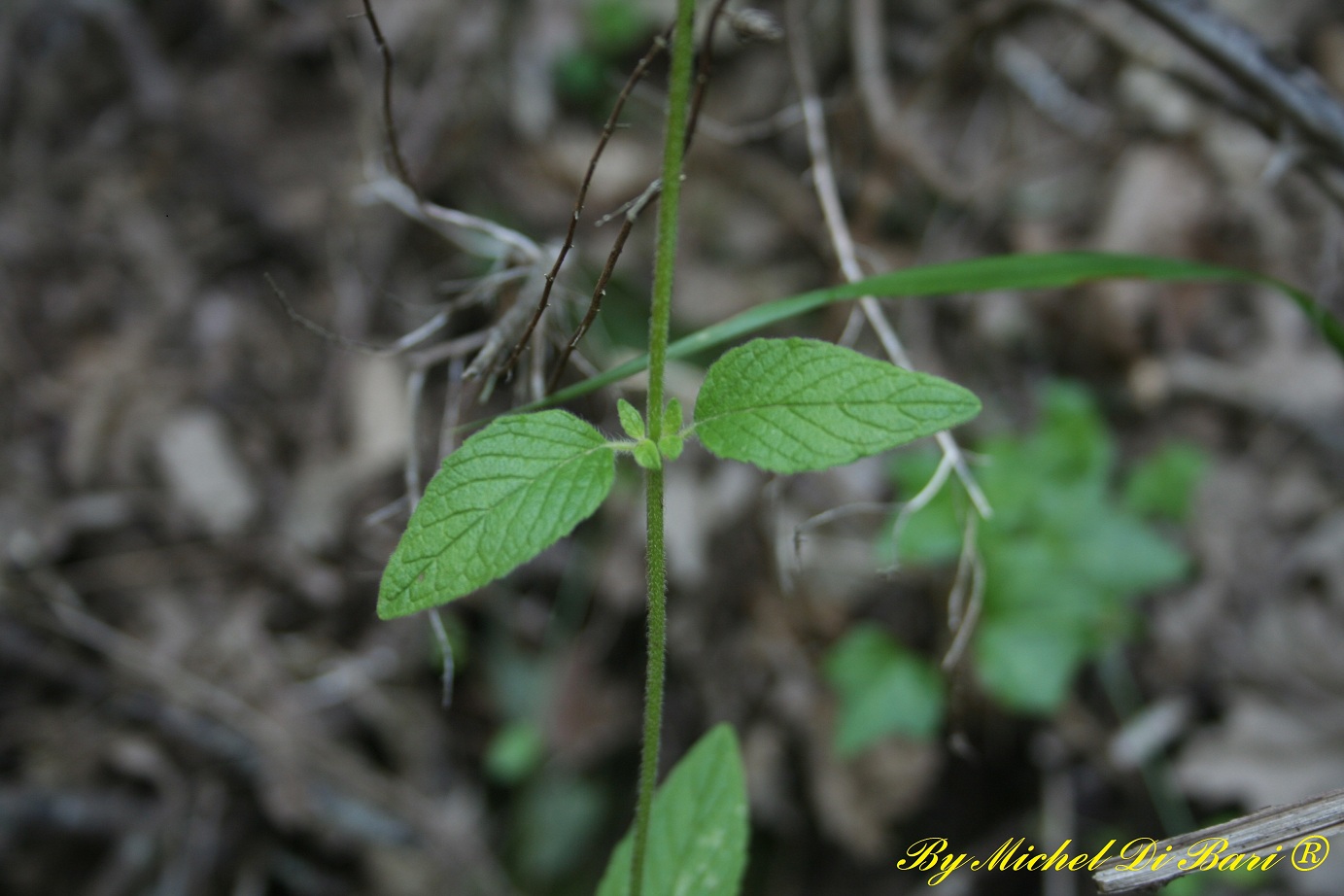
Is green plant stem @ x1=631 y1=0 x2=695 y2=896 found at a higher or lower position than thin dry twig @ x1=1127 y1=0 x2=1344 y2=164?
lower

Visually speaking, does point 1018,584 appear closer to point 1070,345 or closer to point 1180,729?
point 1180,729

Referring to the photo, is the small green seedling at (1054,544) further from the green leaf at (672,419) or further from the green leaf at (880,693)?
the green leaf at (672,419)

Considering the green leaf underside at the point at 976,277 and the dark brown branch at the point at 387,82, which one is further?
the green leaf underside at the point at 976,277

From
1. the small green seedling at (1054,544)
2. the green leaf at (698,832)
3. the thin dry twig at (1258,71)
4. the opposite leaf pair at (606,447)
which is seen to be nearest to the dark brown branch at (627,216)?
the opposite leaf pair at (606,447)

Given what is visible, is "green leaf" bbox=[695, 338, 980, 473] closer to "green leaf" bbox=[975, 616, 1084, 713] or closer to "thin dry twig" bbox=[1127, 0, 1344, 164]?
"thin dry twig" bbox=[1127, 0, 1344, 164]

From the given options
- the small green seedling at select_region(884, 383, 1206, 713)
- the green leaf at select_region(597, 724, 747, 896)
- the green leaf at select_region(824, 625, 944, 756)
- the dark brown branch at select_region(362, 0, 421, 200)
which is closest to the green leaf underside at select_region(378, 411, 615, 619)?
the green leaf at select_region(597, 724, 747, 896)

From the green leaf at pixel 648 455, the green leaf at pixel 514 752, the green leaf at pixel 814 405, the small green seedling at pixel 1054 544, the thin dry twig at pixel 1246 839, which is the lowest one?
the green leaf at pixel 514 752

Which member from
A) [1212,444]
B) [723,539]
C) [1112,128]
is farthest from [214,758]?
[1112,128]

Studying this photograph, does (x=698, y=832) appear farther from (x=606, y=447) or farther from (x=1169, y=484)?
(x=1169, y=484)
